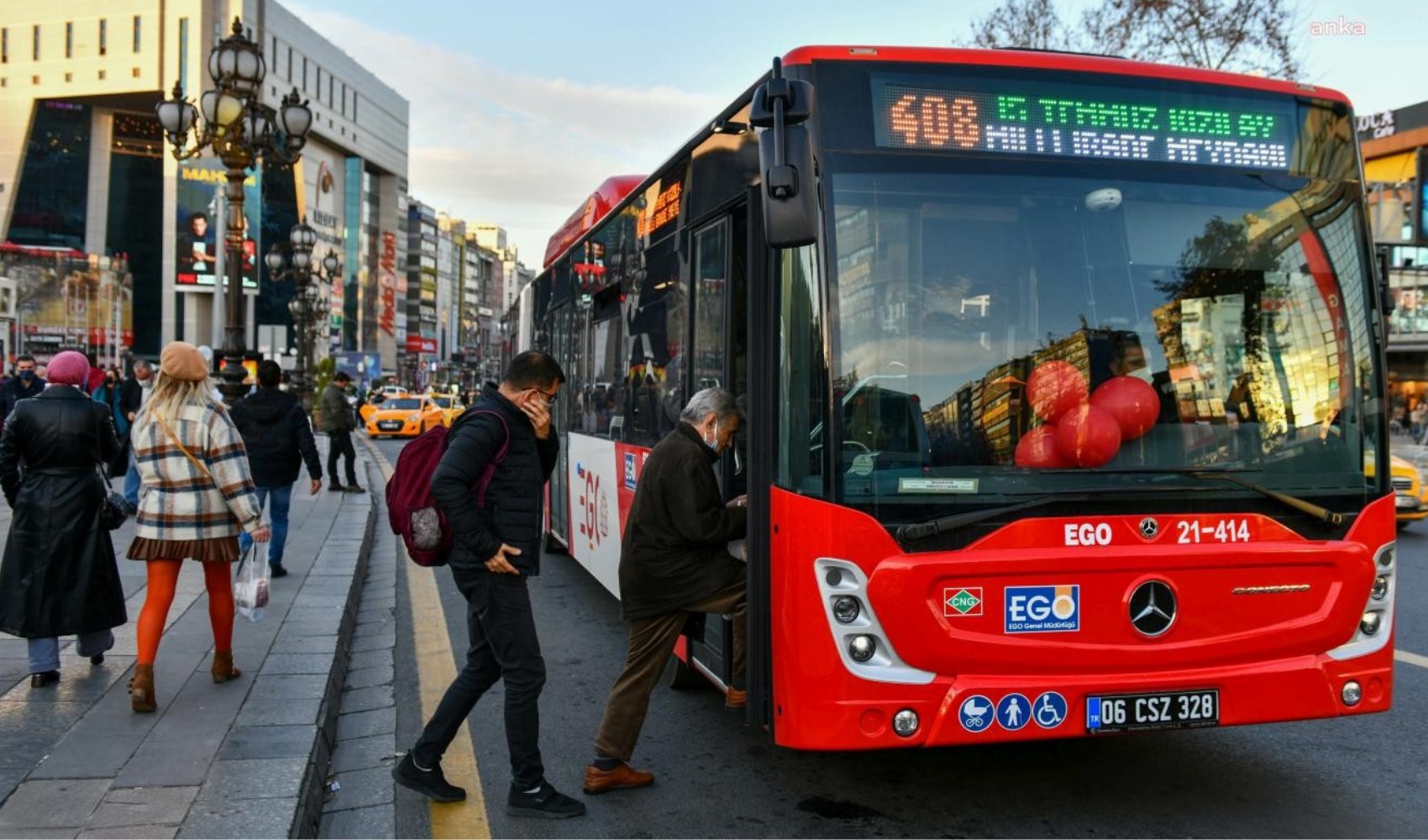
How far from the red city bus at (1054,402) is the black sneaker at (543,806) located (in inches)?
31.8

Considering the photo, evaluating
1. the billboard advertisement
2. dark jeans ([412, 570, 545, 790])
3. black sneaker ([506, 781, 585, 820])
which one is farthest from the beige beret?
the billboard advertisement

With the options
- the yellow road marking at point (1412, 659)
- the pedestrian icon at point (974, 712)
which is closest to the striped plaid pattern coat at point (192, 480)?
the pedestrian icon at point (974, 712)

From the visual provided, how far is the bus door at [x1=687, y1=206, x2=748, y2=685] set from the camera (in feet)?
16.5

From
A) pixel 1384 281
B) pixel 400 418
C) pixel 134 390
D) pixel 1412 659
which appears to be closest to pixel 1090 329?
pixel 1384 281

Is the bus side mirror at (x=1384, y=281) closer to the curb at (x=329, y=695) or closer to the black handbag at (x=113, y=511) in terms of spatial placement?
the curb at (x=329, y=695)

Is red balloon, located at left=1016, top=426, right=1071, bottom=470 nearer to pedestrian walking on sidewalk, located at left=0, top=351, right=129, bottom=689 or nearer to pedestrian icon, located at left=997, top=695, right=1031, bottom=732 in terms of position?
pedestrian icon, located at left=997, top=695, right=1031, bottom=732

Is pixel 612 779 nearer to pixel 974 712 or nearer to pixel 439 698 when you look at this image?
pixel 974 712

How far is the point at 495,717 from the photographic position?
5.90m

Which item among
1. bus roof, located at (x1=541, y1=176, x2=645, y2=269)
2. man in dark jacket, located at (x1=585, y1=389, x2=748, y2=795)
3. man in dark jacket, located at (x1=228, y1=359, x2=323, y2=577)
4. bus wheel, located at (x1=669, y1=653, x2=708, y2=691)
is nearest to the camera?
man in dark jacket, located at (x1=585, y1=389, x2=748, y2=795)

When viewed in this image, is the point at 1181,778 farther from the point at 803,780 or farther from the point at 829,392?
the point at 829,392

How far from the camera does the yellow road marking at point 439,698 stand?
441 cm

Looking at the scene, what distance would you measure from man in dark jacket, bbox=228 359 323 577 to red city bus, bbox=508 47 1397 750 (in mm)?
5923

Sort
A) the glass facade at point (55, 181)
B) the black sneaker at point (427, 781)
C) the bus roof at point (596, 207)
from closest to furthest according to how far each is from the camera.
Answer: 1. the black sneaker at point (427, 781)
2. the bus roof at point (596, 207)
3. the glass facade at point (55, 181)

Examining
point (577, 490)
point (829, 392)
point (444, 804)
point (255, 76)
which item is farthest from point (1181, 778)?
point (255, 76)
